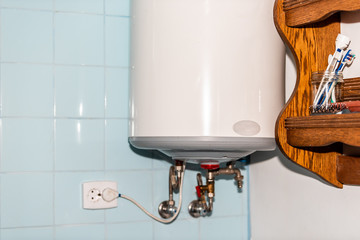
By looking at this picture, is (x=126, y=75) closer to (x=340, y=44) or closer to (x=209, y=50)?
(x=209, y=50)

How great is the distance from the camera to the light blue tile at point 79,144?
1.61 m

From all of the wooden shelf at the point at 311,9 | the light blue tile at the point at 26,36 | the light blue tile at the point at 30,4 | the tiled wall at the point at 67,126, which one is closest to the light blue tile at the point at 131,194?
the tiled wall at the point at 67,126

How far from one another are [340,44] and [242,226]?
0.81m

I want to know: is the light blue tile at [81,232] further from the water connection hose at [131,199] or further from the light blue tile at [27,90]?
the light blue tile at [27,90]

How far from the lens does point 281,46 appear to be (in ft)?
4.65

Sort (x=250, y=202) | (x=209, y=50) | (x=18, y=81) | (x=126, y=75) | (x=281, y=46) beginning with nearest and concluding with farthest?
(x=209, y=50)
(x=281, y=46)
(x=18, y=81)
(x=126, y=75)
(x=250, y=202)

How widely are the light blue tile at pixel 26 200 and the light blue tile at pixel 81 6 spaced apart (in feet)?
1.77

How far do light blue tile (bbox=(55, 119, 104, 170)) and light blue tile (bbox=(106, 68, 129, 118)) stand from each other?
0.06m

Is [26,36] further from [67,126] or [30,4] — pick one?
[67,126]

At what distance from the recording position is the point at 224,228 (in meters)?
1.77

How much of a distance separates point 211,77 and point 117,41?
492mm

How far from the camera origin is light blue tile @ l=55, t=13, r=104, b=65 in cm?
162

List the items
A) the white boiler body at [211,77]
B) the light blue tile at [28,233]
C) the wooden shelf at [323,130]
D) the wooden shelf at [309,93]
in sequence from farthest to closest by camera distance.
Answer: the light blue tile at [28,233]
the white boiler body at [211,77]
the wooden shelf at [309,93]
the wooden shelf at [323,130]

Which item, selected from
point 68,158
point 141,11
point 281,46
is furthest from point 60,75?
point 281,46
